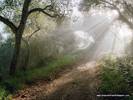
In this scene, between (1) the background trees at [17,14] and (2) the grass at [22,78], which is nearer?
(2) the grass at [22,78]

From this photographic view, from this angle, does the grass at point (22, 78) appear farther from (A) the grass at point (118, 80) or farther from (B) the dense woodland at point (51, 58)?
(A) the grass at point (118, 80)

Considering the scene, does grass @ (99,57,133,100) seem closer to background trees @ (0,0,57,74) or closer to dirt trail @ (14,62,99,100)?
dirt trail @ (14,62,99,100)

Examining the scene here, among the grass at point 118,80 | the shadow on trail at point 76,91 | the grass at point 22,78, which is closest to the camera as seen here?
the grass at point 118,80

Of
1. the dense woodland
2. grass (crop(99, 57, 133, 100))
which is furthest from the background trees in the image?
grass (crop(99, 57, 133, 100))

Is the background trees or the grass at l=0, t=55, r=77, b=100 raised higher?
the background trees

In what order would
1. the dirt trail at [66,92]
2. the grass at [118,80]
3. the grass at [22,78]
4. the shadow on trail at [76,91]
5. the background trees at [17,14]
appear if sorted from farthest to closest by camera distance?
the background trees at [17,14], the grass at [22,78], the dirt trail at [66,92], the shadow on trail at [76,91], the grass at [118,80]

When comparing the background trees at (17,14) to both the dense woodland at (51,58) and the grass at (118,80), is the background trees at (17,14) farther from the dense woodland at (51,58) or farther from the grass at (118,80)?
the grass at (118,80)

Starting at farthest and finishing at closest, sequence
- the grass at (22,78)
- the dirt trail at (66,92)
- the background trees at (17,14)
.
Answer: the background trees at (17,14)
the grass at (22,78)
the dirt trail at (66,92)

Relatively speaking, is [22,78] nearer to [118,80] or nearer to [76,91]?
[76,91]

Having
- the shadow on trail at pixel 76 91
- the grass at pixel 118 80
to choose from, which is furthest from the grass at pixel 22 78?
the grass at pixel 118 80

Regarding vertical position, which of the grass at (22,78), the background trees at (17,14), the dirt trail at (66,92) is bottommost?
the dirt trail at (66,92)

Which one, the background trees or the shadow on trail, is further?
the background trees

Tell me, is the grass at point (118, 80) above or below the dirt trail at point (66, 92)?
above

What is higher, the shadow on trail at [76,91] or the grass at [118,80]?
the grass at [118,80]
